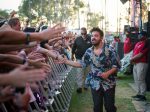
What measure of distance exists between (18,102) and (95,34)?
4.90 meters

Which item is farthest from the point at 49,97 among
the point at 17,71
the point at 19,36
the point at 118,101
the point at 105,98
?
the point at 17,71

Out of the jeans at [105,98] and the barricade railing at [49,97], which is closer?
the barricade railing at [49,97]

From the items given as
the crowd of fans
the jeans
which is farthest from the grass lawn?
the crowd of fans

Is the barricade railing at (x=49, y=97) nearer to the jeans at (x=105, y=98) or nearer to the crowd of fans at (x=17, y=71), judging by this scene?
the jeans at (x=105, y=98)

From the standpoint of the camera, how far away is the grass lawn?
32.5 ft

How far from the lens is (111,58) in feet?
24.1

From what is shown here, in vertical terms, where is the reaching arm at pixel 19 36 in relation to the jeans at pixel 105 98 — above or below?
above

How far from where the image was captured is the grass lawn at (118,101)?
9.92m

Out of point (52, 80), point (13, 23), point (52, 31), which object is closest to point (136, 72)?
point (52, 80)

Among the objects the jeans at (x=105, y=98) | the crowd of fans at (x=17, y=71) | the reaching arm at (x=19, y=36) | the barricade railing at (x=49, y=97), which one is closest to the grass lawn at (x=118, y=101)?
the barricade railing at (x=49, y=97)

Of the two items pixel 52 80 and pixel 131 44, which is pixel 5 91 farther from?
pixel 131 44

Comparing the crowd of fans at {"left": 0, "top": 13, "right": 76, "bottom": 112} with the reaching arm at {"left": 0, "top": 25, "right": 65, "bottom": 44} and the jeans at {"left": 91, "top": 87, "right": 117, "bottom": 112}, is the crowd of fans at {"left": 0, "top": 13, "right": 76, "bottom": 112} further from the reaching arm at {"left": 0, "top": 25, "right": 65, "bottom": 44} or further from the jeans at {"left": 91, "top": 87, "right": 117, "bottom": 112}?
the jeans at {"left": 91, "top": 87, "right": 117, "bottom": 112}

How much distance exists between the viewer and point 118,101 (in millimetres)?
11109

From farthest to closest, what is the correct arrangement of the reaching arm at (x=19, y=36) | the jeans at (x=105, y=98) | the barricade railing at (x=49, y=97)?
the jeans at (x=105, y=98)
the barricade railing at (x=49, y=97)
the reaching arm at (x=19, y=36)
